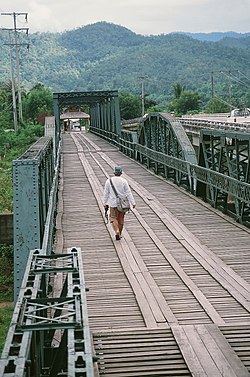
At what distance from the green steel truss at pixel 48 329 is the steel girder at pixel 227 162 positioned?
8.01m

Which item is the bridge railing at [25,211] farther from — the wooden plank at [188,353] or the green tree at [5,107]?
the green tree at [5,107]

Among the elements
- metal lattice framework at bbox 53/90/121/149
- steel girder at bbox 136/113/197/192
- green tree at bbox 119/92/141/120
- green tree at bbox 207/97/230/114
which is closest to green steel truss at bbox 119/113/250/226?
steel girder at bbox 136/113/197/192

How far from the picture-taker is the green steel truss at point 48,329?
14.4 ft

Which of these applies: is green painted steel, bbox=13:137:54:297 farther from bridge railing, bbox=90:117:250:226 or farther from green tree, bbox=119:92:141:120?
green tree, bbox=119:92:141:120

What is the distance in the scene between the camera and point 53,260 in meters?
6.82

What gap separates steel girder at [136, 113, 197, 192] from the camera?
21.3 metres

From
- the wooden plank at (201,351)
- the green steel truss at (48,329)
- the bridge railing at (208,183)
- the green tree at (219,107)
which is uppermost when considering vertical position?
the green tree at (219,107)

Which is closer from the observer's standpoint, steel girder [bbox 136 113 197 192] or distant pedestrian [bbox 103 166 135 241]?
distant pedestrian [bbox 103 166 135 241]

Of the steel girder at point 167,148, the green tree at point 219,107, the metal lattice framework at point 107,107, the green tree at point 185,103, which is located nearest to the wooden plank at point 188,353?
the steel girder at point 167,148

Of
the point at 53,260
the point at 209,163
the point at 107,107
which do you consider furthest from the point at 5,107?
the point at 53,260

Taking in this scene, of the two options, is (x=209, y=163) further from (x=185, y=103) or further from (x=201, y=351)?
(x=185, y=103)

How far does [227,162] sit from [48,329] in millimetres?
11319

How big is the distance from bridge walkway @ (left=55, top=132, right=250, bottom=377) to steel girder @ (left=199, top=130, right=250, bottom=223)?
36cm

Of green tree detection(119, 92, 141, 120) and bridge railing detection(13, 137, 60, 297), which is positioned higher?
green tree detection(119, 92, 141, 120)
